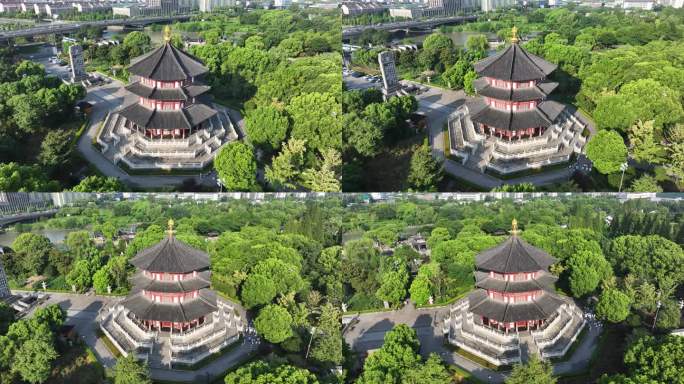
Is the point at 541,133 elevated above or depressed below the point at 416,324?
above

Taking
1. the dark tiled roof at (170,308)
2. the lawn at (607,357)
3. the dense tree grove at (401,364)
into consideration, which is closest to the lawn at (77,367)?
the dark tiled roof at (170,308)

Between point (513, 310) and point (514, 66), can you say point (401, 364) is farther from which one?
point (514, 66)

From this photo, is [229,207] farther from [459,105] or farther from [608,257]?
[608,257]

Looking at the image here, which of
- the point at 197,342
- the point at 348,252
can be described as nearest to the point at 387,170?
the point at 348,252

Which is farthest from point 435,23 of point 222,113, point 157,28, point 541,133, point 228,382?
point 228,382

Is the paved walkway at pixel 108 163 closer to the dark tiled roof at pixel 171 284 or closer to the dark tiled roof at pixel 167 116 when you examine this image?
the dark tiled roof at pixel 167 116

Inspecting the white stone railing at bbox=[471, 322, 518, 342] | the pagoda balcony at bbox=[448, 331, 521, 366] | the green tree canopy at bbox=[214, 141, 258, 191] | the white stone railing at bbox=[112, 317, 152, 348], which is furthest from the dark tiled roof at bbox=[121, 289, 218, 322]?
the white stone railing at bbox=[471, 322, 518, 342]
